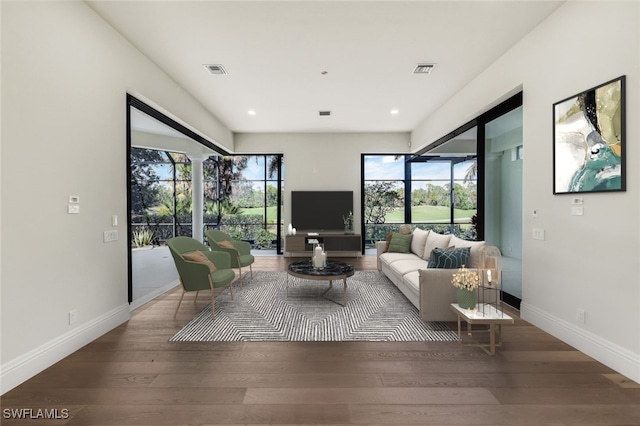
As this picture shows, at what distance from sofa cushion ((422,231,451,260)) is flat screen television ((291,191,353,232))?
3029mm

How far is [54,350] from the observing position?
2410 mm

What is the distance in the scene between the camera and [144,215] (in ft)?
25.7

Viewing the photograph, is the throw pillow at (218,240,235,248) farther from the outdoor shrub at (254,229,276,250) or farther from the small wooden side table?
the small wooden side table

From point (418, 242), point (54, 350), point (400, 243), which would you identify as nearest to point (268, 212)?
point (400, 243)

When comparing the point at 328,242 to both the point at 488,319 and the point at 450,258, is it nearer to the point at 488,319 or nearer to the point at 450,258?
the point at 450,258

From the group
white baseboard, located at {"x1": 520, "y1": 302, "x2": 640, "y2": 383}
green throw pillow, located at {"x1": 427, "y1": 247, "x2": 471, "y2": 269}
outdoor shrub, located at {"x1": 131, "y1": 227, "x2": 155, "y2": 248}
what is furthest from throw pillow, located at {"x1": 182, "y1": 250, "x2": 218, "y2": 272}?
outdoor shrub, located at {"x1": 131, "y1": 227, "x2": 155, "y2": 248}

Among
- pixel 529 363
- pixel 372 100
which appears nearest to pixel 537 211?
pixel 529 363

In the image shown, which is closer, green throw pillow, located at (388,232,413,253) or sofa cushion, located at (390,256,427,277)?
sofa cushion, located at (390,256,427,277)

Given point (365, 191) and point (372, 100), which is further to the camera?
point (365, 191)

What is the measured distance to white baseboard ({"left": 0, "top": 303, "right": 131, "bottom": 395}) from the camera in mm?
2053

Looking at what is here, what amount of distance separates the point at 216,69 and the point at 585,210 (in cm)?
457

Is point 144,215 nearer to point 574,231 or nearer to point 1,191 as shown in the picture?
point 1,191

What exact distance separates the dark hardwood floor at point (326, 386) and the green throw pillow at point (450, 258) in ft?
2.81

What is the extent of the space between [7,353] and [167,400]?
123 cm
